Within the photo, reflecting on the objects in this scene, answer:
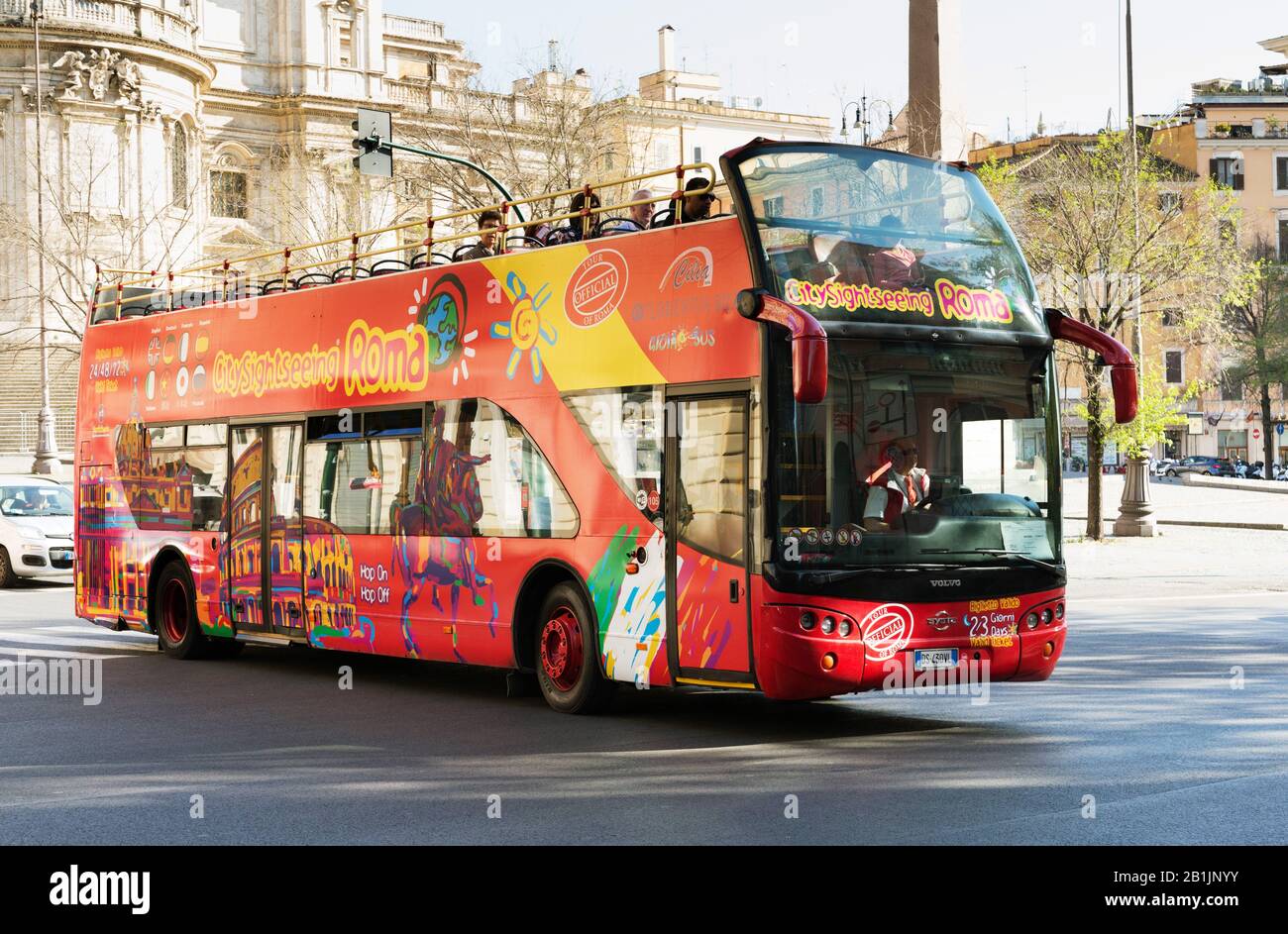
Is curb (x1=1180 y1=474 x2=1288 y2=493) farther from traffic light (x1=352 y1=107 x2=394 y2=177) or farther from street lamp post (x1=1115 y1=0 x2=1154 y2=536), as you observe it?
traffic light (x1=352 y1=107 x2=394 y2=177)

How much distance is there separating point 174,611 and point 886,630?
8944 millimetres

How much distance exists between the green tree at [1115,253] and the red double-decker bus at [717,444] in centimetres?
2014

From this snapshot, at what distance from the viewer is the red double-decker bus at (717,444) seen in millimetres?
9734

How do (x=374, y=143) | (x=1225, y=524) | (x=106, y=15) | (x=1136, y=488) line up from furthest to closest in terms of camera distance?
(x=106, y=15) < (x=1225, y=524) < (x=1136, y=488) < (x=374, y=143)

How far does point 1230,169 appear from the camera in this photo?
80.9 m

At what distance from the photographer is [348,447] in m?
13.9

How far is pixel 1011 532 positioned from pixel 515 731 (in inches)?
131

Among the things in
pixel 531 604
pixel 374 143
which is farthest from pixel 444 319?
pixel 374 143

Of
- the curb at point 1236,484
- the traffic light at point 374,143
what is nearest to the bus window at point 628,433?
the traffic light at point 374,143

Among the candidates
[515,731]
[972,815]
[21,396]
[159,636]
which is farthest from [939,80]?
[21,396]

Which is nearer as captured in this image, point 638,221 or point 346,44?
point 638,221

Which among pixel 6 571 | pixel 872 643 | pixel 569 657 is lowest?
pixel 6 571

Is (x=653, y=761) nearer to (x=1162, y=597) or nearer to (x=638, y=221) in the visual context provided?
(x=638, y=221)

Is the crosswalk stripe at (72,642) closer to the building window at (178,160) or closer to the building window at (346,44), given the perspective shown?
the building window at (178,160)
